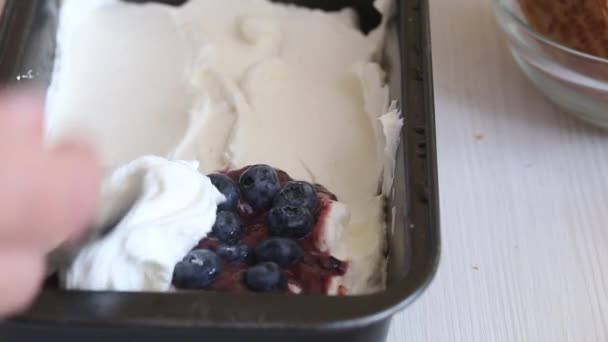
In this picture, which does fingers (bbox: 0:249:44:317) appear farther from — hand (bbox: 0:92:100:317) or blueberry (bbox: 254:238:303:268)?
blueberry (bbox: 254:238:303:268)

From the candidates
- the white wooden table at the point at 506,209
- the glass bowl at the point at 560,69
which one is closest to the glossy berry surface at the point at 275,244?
Answer: the white wooden table at the point at 506,209

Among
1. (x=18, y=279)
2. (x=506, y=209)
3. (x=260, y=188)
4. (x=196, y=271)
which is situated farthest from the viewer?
(x=506, y=209)

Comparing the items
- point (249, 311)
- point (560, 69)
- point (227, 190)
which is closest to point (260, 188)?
point (227, 190)

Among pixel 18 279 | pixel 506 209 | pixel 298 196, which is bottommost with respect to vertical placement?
pixel 506 209

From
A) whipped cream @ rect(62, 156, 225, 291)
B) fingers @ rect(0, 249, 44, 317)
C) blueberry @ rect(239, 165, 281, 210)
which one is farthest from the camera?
blueberry @ rect(239, 165, 281, 210)

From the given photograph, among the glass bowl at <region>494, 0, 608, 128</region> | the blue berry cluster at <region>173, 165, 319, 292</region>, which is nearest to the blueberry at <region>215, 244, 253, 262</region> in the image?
the blue berry cluster at <region>173, 165, 319, 292</region>

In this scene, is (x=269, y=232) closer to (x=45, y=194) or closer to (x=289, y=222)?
(x=289, y=222)
